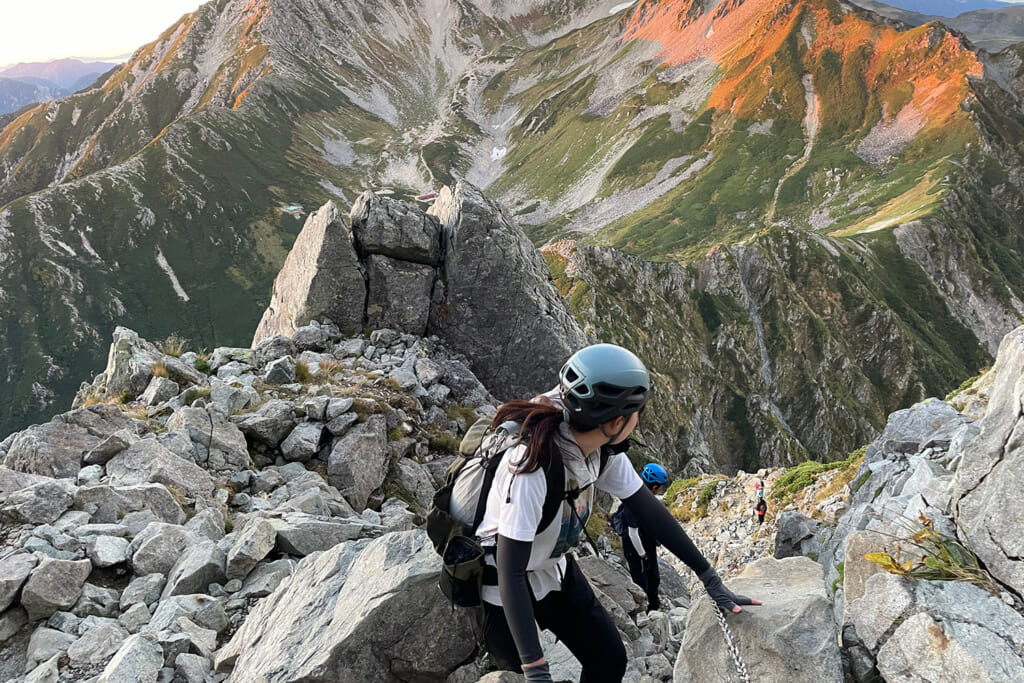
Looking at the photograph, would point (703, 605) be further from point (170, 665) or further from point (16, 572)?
point (16, 572)

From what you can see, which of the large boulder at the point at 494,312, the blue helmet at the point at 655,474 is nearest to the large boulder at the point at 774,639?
the blue helmet at the point at 655,474

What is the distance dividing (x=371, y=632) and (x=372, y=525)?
4.74 meters

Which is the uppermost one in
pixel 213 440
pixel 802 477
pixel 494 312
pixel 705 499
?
pixel 213 440

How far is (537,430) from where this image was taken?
438 centimetres

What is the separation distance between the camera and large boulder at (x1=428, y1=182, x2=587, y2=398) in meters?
21.9

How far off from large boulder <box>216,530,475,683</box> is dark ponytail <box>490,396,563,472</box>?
2495mm

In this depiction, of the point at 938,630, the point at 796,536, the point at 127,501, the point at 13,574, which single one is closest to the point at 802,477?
the point at 796,536

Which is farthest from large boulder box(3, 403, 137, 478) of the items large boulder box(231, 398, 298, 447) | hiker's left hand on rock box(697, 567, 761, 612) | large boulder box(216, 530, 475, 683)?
hiker's left hand on rock box(697, 567, 761, 612)

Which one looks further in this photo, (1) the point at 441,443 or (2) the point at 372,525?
(1) the point at 441,443

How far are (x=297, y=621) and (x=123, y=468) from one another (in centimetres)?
A: 726

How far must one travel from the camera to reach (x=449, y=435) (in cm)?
1755

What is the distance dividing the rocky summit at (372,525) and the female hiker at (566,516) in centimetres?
74

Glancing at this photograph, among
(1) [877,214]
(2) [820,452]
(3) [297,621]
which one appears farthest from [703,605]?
(1) [877,214]

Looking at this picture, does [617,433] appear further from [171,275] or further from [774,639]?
[171,275]
